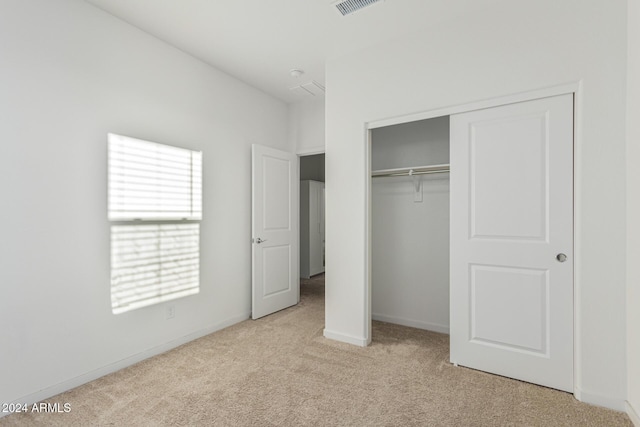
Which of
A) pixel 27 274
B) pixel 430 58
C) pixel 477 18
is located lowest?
pixel 27 274

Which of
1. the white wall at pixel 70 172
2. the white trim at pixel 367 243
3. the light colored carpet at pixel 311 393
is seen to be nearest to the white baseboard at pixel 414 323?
the light colored carpet at pixel 311 393

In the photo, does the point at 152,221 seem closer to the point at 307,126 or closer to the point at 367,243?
the point at 367,243

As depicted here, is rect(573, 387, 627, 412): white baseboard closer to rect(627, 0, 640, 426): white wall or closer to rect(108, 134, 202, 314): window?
rect(627, 0, 640, 426): white wall

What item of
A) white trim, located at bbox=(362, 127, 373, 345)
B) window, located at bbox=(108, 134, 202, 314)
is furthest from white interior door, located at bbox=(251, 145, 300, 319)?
white trim, located at bbox=(362, 127, 373, 345)

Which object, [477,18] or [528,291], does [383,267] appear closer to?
[528,291]

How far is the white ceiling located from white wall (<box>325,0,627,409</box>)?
0.52ft

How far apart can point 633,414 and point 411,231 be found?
208 centimetres

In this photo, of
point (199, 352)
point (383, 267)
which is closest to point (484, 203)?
point (383, 267)

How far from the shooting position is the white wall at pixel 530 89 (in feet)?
6.39

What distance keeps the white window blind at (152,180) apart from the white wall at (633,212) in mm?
3356

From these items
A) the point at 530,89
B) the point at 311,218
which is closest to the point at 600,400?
the point at 530,89

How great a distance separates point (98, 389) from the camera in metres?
2.23

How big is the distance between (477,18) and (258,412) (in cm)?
321

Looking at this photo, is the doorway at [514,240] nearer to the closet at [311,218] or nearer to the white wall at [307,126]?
the white wall at [307,126]
